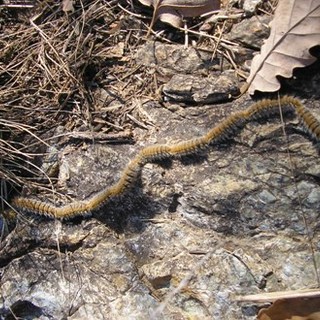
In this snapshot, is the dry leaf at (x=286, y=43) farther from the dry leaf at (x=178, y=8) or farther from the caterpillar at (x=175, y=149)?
the dry leaf at (x=178, y=8)

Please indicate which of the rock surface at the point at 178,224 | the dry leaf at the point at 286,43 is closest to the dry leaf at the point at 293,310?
the rock surface at the point at 178,224

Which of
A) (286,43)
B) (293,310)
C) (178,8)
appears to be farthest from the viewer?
(178,8)

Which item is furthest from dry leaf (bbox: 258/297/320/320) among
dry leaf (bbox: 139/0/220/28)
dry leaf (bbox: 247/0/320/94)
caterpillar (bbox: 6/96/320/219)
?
dry leaf (bbox: 139/0/220/28)

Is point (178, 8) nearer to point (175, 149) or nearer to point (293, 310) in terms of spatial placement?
point (175, 149)

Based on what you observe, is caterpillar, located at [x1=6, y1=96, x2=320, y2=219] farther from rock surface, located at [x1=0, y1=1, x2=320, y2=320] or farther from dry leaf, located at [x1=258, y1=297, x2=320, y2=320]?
dry leaf, located at [x1=258, y1=297, x2=320, y2=320]

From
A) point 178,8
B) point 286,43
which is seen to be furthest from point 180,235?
point 178,8
